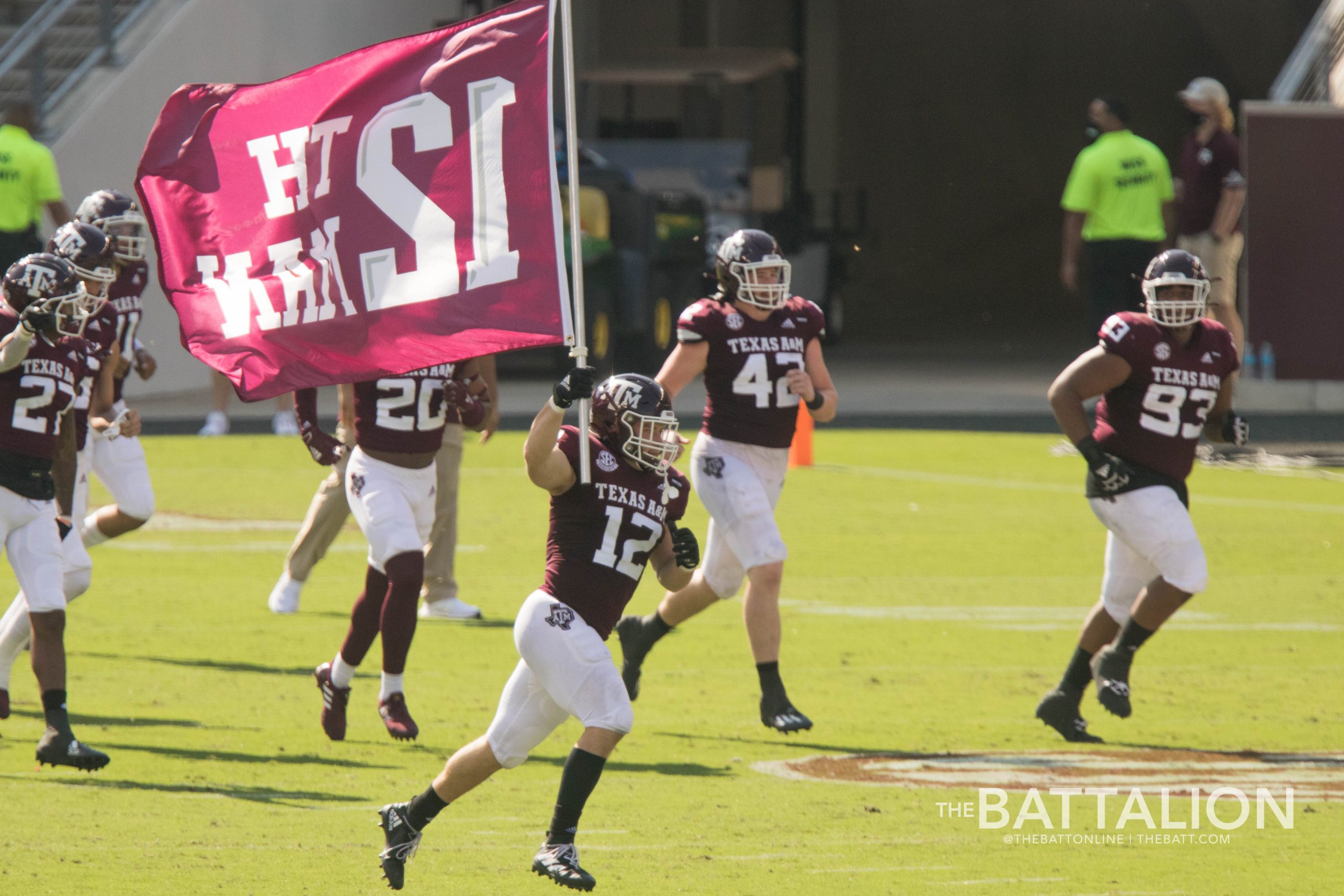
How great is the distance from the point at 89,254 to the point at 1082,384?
3.88m

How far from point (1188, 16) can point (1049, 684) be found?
3732cm

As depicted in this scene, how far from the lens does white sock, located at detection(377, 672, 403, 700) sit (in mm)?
7770

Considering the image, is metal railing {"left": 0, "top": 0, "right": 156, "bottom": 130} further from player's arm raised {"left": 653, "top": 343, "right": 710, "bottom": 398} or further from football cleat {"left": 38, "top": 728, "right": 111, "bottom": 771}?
football cleat {"left": 38, "top": 728, "right": 111, "bottom": 771}

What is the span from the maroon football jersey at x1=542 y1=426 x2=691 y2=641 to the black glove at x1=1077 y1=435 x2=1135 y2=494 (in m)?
2.46

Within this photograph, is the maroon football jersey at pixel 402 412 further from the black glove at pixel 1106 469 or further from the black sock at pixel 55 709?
the black glove at pixel 1106 469

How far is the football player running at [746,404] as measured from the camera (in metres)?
8.20

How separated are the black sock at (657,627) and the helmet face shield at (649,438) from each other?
8.85 feet

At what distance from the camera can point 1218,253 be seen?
1720 cm

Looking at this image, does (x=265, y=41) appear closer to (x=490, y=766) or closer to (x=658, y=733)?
(x=658, y=733)

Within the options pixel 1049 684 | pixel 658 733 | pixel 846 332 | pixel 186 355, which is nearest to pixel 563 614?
pixel 658 733

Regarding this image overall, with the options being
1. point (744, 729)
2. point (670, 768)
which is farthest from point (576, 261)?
A: point (744, 729)

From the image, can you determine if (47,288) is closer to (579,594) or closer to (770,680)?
(579,594)

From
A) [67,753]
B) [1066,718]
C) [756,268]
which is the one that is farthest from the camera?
[756,268]

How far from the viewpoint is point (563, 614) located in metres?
5.80
